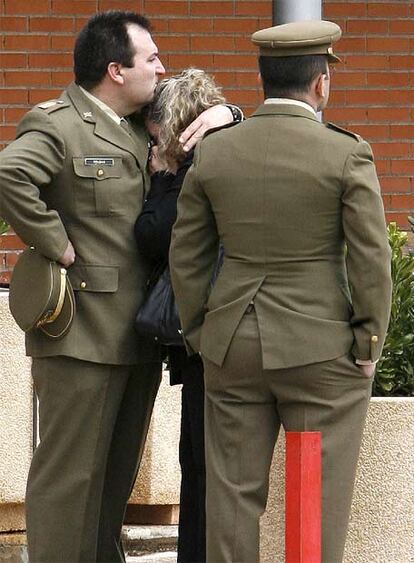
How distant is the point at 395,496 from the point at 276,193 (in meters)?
1.18

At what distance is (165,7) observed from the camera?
7.02 m

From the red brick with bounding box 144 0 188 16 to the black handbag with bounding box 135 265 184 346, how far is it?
2797 mm

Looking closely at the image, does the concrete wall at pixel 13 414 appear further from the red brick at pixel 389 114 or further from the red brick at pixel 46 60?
the red brick at pixel 389 114

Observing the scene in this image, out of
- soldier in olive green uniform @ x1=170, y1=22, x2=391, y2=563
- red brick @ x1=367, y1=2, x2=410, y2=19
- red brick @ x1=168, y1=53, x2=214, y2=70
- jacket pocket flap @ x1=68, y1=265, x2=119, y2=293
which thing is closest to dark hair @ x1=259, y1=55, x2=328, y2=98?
soldier in olive green uniform @ x1=170, y1=22, x2=391, y2=563

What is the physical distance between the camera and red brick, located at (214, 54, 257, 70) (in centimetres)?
705

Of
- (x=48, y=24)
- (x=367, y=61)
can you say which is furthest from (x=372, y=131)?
(x=48, y=24)

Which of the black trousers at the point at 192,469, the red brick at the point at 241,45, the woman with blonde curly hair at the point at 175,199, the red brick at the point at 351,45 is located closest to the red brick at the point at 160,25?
the red brick at the point at 241,45

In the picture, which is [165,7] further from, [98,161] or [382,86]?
[98,161]

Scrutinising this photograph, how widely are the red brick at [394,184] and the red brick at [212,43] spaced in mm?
1034

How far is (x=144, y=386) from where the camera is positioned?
4.71 m

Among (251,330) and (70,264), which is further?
(70,264)

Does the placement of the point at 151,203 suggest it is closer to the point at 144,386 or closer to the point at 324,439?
the point at 144,386

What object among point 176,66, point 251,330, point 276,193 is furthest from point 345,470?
point 176,66

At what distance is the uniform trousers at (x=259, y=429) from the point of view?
3895mm
